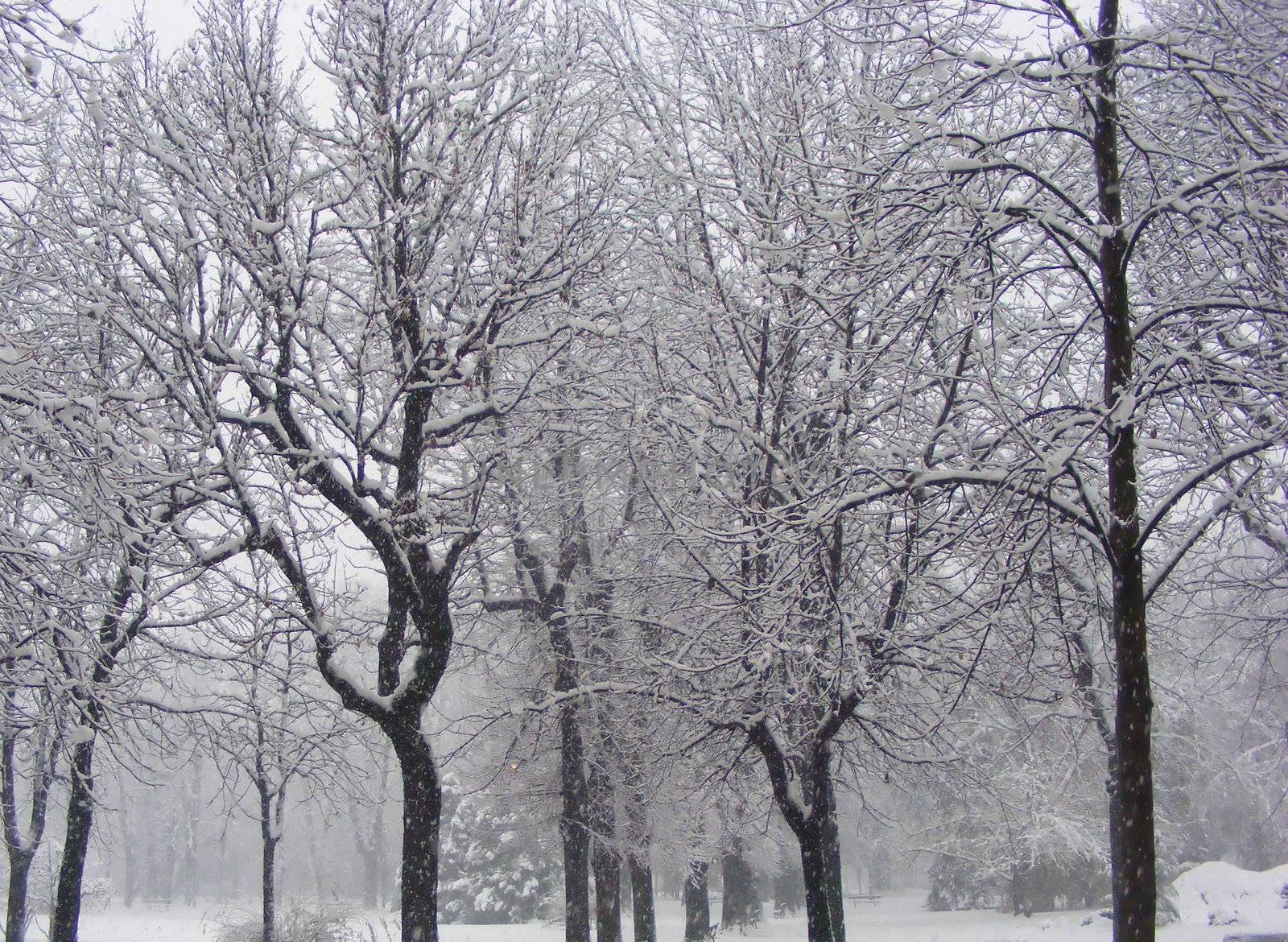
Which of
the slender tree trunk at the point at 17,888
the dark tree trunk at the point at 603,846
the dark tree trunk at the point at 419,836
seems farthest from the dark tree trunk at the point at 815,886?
the slender tree trunk at the point at 17,888

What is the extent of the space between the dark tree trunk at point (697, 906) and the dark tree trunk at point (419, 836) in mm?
14448

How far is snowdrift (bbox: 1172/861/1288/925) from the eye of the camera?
1838 centimetres

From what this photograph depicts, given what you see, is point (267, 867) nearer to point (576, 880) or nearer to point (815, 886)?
point (576, 880)

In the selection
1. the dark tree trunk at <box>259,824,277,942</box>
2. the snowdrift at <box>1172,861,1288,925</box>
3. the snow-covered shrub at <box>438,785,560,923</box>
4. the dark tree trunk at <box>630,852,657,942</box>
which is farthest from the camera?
the snow-covered shrub at <box>438,785,560,923</box>

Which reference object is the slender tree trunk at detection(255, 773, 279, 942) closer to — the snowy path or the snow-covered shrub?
the snowy path

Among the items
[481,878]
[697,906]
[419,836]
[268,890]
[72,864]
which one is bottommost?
[481,878]

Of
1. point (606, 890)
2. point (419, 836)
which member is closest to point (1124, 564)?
point (419, 836)

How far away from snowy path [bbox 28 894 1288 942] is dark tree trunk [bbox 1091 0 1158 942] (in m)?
14.7

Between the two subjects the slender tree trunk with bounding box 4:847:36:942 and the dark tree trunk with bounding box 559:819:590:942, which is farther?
the dark tree trunk with bounding box 559:819:590:942

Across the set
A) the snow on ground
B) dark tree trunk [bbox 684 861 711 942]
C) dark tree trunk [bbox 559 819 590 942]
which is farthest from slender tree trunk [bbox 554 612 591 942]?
dark tree trunk [bbox 684 861 711 942]

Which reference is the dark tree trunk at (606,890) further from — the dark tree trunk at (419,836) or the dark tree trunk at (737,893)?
the dark tree trunk at (737,893)

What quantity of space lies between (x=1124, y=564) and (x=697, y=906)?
64.3 ft

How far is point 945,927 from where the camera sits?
2827 cm

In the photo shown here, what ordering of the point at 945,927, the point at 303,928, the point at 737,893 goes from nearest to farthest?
1. the point at 303,928
2. the point at 737,893
3. the point at 945,927
